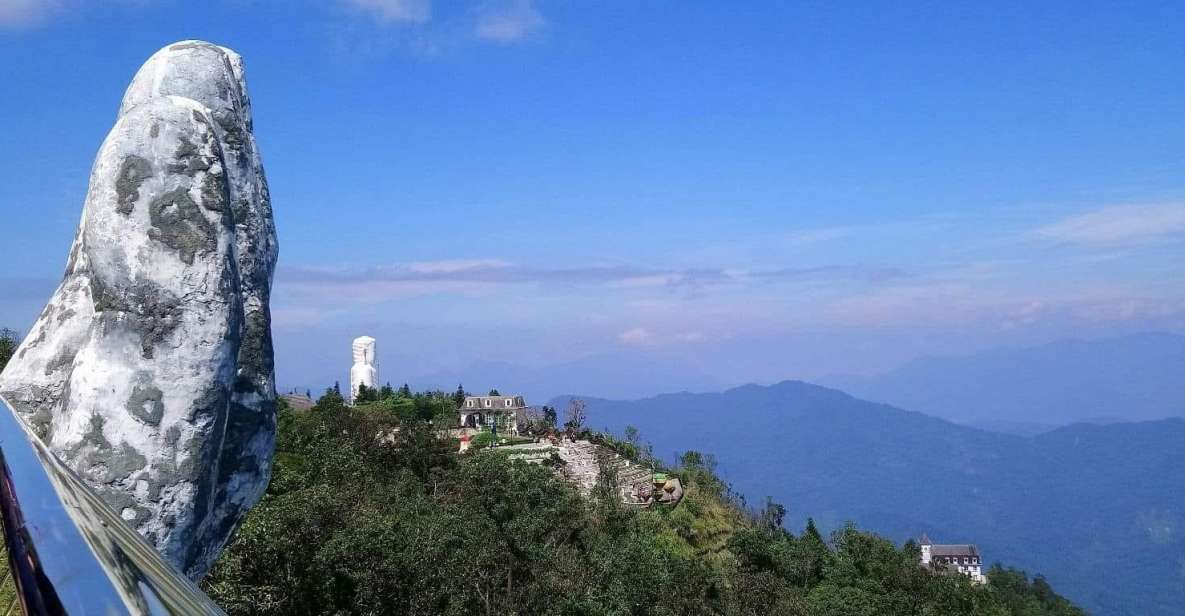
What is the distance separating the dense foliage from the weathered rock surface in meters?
6.47

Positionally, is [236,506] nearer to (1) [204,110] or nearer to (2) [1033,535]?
(1) [204,110]

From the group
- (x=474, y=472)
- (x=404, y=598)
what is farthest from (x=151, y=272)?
(x=474, y=472)

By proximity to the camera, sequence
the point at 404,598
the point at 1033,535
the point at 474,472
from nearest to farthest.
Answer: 1. the point at 404,598
2. the point at 474,472
3. the point at 1033,535

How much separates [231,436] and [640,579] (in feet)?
52.2

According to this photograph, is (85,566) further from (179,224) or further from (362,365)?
(362,365)

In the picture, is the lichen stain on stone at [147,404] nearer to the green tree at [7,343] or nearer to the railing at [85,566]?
the railing at [85,566]

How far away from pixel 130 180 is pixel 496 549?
14.8 metres

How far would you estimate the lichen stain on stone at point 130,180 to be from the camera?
3.07 metres

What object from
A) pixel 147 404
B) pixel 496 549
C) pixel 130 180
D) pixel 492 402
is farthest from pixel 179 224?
pixel 492 402

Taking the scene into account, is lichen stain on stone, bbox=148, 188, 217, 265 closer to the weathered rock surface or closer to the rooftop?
the weathered rock surface

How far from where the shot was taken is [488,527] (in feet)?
61.9

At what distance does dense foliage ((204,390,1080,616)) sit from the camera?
11.6 meters

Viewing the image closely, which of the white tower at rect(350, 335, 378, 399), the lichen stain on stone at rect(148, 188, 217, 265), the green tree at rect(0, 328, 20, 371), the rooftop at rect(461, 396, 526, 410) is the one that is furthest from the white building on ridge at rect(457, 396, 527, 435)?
the lichen stain on stone at rect(148, 188, 217, 265)

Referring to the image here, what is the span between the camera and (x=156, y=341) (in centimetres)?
304
